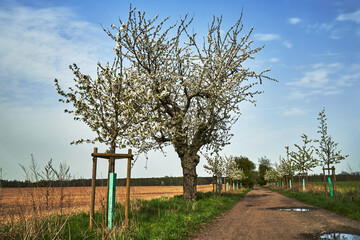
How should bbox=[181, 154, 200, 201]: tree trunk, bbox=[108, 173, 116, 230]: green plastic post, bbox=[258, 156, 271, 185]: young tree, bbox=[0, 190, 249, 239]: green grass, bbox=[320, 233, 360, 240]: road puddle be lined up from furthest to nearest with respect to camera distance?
bbox=[258, 156, 271, 185]: young tree, bbox=[181, 154, 200, 201]: tree trunk, bbox=[320, 233, 360, 240]: road puddle, bbox=[108, 173, 116, 230]: green plastic post, bbox=[0, 190, 249, 239]: green grass

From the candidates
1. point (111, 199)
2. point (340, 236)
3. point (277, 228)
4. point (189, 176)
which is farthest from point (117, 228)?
point (189, 176)

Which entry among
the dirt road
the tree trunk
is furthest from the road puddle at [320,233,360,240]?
the tree trunk

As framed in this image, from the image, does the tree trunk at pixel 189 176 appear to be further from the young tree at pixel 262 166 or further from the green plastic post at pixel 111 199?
the young tree at pixel 262 166

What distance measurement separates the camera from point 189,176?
1719 centimetres

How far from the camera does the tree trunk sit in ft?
55.8

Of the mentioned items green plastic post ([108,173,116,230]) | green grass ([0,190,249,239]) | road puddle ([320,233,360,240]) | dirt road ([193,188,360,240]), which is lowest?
dirt road ([193,188,360,240])

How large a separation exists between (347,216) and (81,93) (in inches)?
536

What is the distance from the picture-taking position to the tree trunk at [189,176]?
55.8ft

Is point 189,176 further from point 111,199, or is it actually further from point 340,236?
point 340,236

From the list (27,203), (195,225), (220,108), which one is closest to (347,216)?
(195,225)

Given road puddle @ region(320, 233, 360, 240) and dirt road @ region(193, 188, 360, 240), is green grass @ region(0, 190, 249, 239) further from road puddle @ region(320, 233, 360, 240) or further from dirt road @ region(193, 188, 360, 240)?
road puddle @ region(320, 233, 360, 240)

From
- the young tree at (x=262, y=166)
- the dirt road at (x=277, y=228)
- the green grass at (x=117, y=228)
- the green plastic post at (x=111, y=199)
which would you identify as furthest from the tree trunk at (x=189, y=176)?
the young tree at (x=262, y=166)

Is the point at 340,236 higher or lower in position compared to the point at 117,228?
lower

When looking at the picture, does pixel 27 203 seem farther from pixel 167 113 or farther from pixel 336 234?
pixel 167 113
